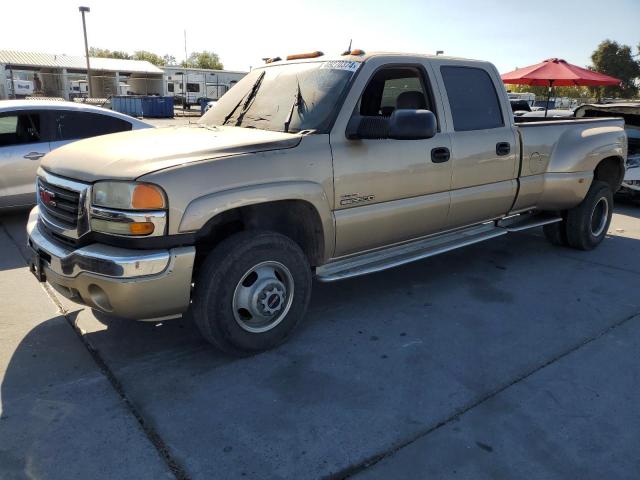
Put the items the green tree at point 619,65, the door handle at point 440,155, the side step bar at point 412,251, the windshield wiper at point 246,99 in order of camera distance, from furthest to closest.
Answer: the green tree at point 619,65, the windshield wiper at point 246,99, the door handle at point 440,155, the side step bar at point 412,251

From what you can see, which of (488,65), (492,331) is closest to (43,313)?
(492,331)

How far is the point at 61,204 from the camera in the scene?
3197 millimetres

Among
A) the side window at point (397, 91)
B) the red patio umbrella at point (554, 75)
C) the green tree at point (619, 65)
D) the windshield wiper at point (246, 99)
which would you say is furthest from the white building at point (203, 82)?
the side window at point (397, 91)

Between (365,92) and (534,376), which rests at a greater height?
(365,92)

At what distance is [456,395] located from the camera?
3.01m

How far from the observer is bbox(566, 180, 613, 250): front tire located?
5797 mm

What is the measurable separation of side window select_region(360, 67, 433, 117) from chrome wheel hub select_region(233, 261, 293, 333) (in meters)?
1.56

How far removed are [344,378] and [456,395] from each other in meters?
0.67

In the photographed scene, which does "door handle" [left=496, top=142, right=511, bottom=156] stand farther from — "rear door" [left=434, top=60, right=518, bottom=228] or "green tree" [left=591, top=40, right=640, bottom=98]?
"green tree" [left=591, top=40, right=640, bottom=98]

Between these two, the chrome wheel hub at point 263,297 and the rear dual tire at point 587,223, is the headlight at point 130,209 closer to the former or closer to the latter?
the chrome wheel hub at point 263,297

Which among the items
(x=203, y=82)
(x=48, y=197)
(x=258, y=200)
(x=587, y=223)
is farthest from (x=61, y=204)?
(x=203, y=82)

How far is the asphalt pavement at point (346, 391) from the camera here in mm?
2449

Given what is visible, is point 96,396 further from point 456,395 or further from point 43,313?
point 456,395

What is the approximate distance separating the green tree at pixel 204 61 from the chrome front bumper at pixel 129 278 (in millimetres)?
92008
